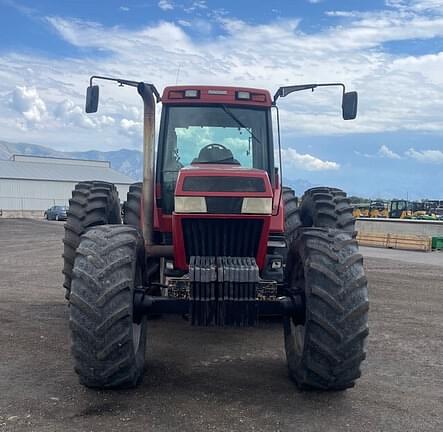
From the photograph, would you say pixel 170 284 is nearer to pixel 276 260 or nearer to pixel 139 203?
pixel 276 260

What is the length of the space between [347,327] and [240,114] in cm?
309

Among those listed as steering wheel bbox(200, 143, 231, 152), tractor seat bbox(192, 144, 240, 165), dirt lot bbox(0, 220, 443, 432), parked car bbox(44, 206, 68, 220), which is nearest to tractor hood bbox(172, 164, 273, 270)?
tractor seat bbox(192, 144, 240, 165)

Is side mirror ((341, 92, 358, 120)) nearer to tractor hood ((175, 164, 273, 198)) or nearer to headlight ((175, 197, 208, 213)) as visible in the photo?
tractor hood ((175, 164, 273, 198))

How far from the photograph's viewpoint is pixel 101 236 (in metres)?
5.03

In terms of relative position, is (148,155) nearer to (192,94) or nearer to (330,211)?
(192,94)

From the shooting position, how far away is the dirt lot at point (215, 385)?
4.52 meters

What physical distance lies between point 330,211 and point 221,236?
252 cm

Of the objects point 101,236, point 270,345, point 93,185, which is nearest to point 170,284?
point 101,236

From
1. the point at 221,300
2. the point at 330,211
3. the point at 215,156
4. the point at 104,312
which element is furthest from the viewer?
the point at 330,211

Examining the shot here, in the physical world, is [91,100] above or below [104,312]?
above

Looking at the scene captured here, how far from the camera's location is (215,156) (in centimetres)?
660

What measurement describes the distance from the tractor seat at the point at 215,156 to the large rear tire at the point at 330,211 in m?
1.58

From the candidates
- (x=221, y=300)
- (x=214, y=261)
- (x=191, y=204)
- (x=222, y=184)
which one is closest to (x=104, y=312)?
(x=221, y=300)

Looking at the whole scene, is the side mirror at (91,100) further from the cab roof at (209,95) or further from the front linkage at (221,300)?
the front linkage at (221,300)
